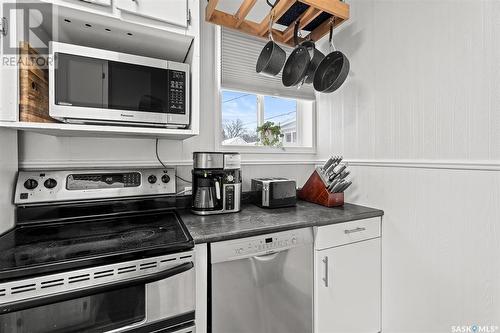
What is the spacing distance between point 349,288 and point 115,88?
1.67 meters

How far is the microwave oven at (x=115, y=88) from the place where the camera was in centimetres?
98

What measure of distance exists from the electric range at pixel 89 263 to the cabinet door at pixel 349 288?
74cm

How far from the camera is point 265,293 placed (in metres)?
1.15

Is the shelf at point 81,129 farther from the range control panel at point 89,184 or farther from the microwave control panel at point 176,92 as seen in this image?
the range control panel at point 89,184

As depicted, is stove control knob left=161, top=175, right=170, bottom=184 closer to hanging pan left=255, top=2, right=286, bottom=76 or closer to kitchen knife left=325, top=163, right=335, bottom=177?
hanging pan left=255, top=2, right=286, bottom=76

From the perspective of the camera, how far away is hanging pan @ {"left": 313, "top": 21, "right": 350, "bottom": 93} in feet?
4.68

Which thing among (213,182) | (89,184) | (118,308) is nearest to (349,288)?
(213,182)

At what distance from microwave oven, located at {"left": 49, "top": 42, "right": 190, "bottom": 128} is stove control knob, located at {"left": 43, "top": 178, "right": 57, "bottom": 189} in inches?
16.2

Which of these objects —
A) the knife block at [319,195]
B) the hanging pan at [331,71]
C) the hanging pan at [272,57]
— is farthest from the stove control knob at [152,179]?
the hanging pan at [331,71]

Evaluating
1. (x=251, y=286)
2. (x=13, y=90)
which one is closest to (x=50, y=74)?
(x=13, y=90)

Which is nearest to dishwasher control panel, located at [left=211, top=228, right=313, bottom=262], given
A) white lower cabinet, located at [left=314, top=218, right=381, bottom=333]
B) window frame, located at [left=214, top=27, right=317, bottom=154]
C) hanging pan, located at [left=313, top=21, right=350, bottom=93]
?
white lower cabinet, located at [left=314, top=218, right=381, bottom=333]

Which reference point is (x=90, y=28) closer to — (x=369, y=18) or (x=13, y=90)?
(x=13, y=90)

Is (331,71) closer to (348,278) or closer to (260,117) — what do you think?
(260,117)

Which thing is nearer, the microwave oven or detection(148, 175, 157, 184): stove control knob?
the microwave oven
